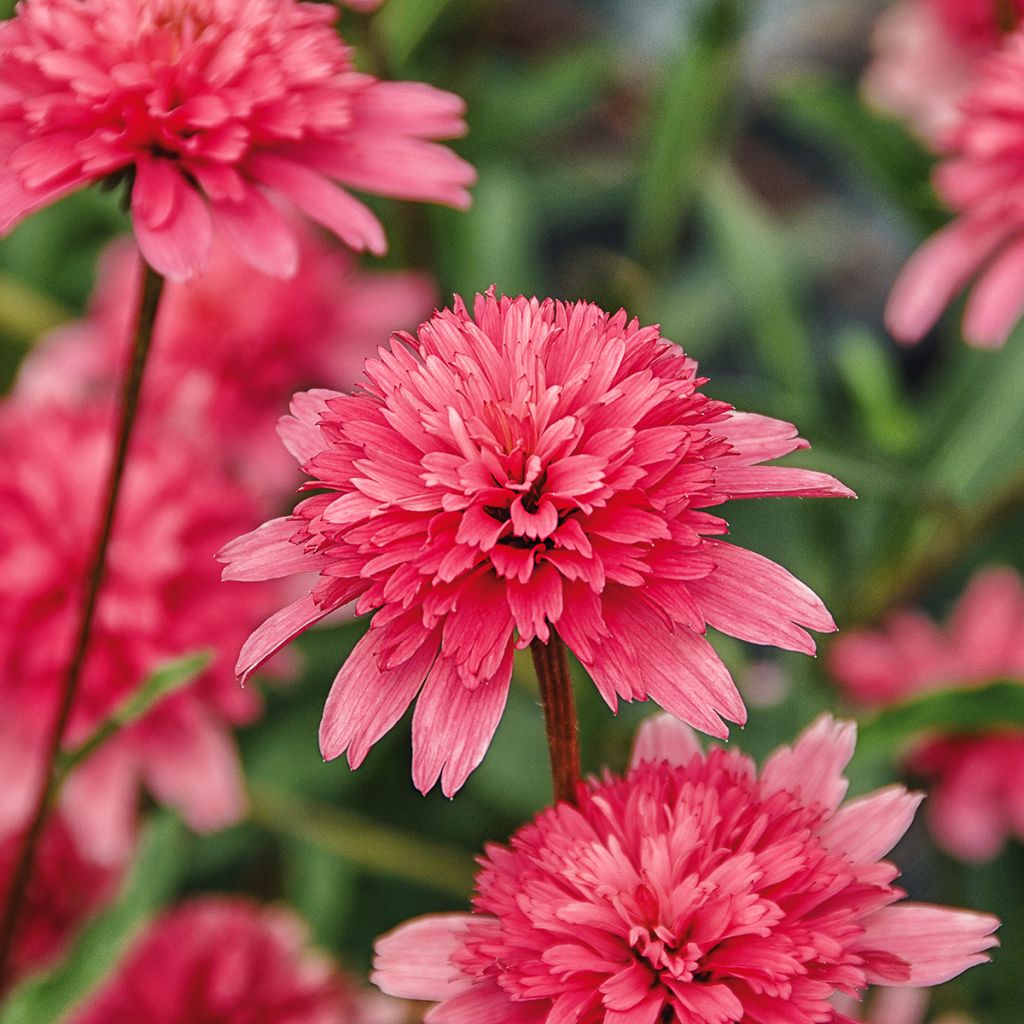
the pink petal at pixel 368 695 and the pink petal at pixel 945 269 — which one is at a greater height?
the pink petal at pixel 945 269

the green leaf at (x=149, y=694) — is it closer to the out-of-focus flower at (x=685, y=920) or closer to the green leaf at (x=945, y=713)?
the out-of-focus flower at (x=685, y=920)

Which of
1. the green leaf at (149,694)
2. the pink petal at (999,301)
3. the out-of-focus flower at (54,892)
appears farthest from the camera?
the out-of-focus flower at (54,892)

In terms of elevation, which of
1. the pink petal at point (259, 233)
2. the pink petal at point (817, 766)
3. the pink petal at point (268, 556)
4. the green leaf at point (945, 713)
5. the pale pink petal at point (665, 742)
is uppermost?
the pink petal at point (259, 233)

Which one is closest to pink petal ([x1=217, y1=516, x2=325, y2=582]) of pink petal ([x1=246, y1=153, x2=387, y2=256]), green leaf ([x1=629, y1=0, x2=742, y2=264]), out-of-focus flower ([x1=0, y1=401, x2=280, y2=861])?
pink petal ([x1=246, y1=153, x2=387, y2=256])

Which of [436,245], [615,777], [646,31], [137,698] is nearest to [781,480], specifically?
[615,777]

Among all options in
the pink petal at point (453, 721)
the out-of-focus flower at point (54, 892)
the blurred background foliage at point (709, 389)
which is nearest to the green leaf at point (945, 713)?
the blurred background foliage at point (709, 389)

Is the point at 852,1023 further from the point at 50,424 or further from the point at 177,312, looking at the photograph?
the point at 177,312

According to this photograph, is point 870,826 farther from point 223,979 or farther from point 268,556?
point 223,979
